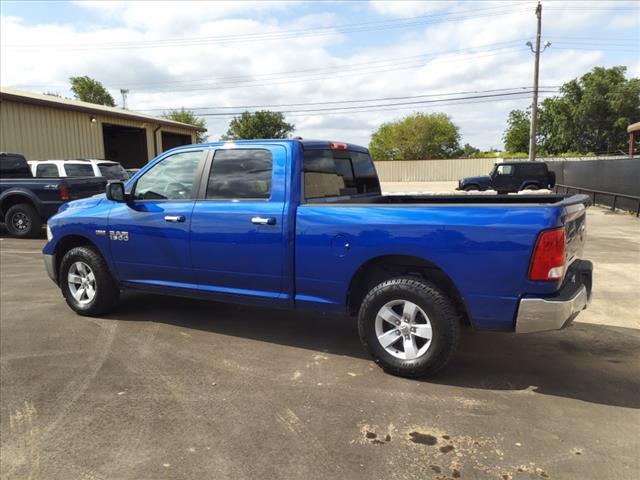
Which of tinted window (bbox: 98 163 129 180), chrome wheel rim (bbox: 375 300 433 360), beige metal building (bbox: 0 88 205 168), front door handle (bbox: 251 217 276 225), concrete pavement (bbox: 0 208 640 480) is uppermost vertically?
beige metal building (bbox: 0 88 205 168)

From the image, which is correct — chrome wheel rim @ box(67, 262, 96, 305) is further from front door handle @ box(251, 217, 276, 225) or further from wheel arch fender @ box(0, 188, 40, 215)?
wheel arch fender @ box(0, 188, 40, 215)

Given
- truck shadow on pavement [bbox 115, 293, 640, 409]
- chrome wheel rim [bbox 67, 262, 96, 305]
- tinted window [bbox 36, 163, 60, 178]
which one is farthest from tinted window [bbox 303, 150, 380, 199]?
tinted window [bbox 36, 163, 60, 178]

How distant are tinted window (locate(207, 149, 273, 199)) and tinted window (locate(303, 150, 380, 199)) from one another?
0.36 meters

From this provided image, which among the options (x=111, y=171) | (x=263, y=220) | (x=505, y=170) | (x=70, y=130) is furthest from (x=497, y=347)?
(x=70, y=130)

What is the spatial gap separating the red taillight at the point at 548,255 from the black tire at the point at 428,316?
681 mm

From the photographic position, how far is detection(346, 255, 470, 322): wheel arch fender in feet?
13.0

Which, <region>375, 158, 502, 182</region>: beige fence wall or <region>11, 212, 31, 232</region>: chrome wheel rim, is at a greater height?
<region>375, 158, 502, 182</region>: beige fence wall

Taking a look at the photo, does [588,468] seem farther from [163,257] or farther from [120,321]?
[120,321]

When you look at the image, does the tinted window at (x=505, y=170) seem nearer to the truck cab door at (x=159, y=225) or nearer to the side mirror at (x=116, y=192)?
the truck cab door at (x=159, y=225)

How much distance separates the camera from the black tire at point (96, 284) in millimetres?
5520

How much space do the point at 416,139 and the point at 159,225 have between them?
6554cm

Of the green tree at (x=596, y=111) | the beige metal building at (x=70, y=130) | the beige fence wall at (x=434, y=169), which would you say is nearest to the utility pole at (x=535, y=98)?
the beige fence wall at (x=434, y=169)

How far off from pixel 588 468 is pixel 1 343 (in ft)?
16.3

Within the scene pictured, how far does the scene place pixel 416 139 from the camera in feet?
222
